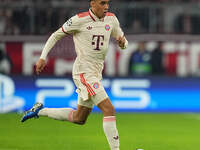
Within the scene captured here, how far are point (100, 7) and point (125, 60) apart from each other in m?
6.57

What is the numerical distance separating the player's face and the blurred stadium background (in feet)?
18.9

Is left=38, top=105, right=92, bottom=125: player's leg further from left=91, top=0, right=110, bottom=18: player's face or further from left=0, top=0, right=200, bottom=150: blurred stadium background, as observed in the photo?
left=0, top=0, right=200, bottom=150: blurred stadium background

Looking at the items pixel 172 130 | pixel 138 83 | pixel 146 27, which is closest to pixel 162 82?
pixel 138 83

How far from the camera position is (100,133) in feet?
32.6

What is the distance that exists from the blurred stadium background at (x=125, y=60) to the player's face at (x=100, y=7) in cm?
576

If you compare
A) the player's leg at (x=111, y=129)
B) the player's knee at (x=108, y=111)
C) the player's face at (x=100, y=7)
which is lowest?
the player's leg at (x=111, y=129)

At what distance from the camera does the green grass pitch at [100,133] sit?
27.7 feet

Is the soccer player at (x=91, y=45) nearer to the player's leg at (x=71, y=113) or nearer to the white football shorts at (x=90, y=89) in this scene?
the white football shorts at (x=90, y=89)

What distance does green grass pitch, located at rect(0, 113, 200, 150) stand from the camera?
8.44m

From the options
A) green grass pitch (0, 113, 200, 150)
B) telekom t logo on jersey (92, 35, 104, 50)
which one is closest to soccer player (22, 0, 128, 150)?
telekom t logo on jersey (92, 35, 104, 50)

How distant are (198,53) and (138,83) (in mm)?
1573

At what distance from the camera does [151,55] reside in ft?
44.9

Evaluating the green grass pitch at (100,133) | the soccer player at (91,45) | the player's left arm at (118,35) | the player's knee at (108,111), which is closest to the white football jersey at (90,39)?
the soccer player at (91,45)

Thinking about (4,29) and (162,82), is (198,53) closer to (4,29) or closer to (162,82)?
(162,82)
